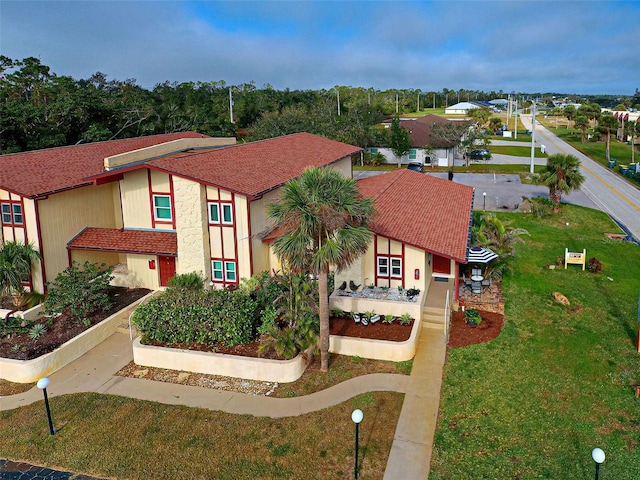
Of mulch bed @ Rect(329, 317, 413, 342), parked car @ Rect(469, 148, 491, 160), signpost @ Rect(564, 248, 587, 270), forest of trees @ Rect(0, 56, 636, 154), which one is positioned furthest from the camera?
parked car @ Rect(469, 148, 491, 160)

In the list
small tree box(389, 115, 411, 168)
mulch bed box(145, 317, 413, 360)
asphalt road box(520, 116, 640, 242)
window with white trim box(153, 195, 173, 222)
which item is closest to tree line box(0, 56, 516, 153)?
small tree box(389, 115, 411, 168)

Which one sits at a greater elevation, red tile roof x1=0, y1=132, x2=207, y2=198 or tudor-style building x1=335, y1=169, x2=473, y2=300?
red tile roof x1=0, y1=132, x2=207, y2=198

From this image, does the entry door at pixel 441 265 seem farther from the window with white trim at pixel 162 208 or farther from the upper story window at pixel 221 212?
the window with white trim at pixel 162 208

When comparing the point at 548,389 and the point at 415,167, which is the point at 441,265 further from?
the point at 415,167

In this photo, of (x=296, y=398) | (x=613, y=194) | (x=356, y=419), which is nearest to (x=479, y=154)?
(x=613, y=194)

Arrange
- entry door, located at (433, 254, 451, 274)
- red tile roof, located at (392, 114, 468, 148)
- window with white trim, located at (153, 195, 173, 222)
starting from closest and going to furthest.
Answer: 1. window with white trim, located at (153, 195, 173, 222)
2. entry door, located at (433, 254, 451, 274)
3. red tile roof, located at (392, 114, 468, 148)

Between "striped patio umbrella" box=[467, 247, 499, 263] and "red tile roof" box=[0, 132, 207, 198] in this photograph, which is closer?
"red tile roof" box=[0, 132, 207, 198]

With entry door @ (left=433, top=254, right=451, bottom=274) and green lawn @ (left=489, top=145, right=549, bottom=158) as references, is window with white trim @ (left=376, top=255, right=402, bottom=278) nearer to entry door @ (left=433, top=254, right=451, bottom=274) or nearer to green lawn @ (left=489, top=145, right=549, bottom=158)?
entry door @ (left=433, top=254, right=451, bottom=274)

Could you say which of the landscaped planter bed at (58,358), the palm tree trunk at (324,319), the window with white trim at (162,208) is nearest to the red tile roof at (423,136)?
the window with white trim at (162,208)
